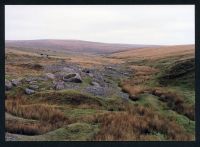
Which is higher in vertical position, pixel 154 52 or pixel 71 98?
pixel 154 52

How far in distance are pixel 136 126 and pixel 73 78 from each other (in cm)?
135

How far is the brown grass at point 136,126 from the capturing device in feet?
28.9

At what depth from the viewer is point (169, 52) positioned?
30.2ft

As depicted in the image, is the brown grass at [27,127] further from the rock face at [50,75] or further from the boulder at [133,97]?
the boulder at [133,97]

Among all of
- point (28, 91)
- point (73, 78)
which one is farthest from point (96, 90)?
point (28, 91)

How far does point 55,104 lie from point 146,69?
169cm

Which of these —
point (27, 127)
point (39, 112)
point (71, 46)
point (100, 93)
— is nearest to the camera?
point (27, 127)

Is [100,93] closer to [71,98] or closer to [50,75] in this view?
[71,98]

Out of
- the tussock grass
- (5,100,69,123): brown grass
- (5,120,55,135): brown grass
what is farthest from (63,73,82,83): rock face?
(5,120,55,135): brown grass

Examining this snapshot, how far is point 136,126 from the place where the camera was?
8867 millimetres

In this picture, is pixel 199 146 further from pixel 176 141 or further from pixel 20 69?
pixel 20 69

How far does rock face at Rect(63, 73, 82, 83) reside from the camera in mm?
9058
